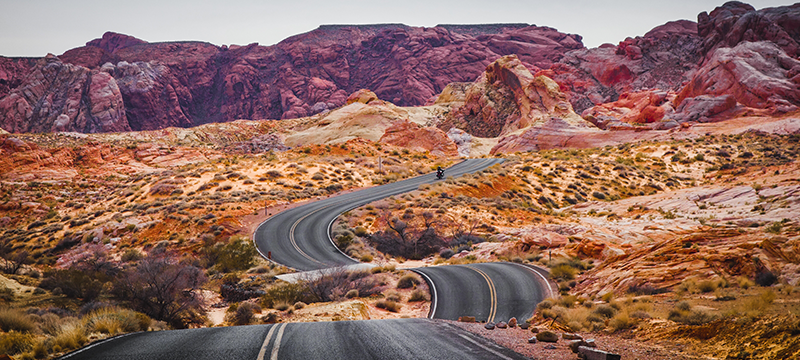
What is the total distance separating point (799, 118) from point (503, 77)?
61.7 m

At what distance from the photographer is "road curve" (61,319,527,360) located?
272 inches

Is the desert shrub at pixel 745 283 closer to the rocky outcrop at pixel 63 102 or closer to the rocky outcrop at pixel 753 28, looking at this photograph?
the rocky outcrop at pixel 753 28

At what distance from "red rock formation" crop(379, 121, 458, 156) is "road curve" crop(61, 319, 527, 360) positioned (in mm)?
67861

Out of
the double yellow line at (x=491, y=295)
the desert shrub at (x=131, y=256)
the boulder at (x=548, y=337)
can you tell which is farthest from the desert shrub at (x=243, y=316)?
the desert shrub at (x=131, y=256)

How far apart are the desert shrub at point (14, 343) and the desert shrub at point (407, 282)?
13.9 meters

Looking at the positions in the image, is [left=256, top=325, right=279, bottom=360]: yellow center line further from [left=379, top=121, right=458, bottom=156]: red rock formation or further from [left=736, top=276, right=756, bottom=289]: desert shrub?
[left=379, top=121, right=458, bottom=156]: red rock formation

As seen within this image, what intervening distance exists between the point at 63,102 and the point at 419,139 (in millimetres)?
138246

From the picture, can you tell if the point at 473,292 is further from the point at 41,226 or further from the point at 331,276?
the point at 41,226

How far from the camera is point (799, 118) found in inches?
2415

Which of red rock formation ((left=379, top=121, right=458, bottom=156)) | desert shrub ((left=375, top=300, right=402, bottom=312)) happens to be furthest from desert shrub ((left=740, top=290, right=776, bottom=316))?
red rock formation ((left=379, top=121, right=458, bottom=156))

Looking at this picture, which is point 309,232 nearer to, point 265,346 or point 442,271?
point 442,271

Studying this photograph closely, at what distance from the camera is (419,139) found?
78.1 m

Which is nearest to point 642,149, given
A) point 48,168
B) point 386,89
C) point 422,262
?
point 422,262

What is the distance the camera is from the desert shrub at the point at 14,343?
7.01 metres
